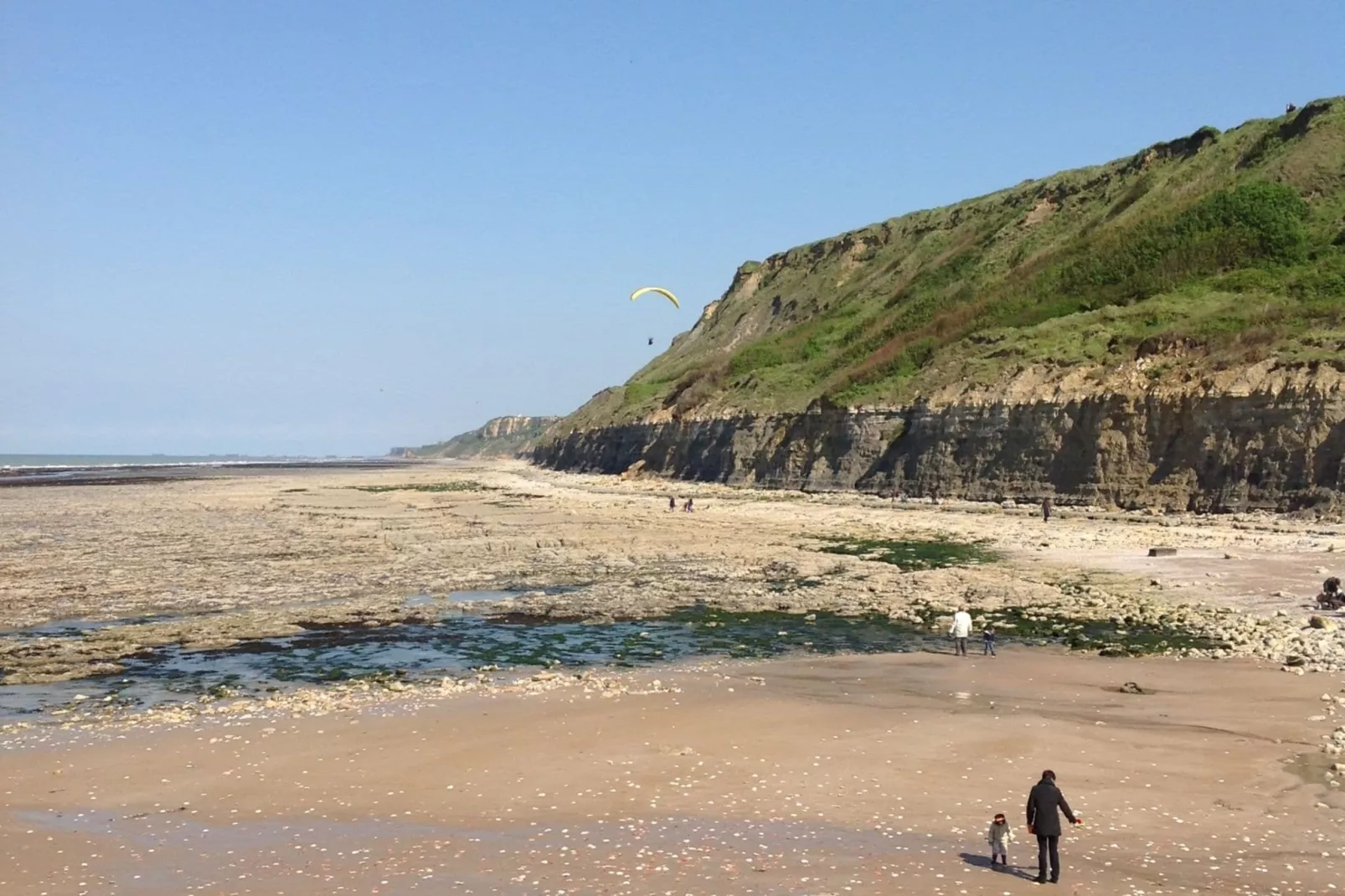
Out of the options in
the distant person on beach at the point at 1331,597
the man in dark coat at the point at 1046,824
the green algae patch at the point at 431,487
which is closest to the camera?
the man in dark coat at the point at 1046,824

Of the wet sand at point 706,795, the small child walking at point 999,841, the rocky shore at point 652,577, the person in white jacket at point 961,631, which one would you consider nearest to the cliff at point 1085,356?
the rocky shore at point 652,577

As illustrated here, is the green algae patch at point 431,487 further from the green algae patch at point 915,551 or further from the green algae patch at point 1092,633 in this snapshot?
the green algae patch at point 1092,633

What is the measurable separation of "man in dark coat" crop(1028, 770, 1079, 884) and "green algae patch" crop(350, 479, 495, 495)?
85881mm

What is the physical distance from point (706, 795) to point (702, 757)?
4.92ft

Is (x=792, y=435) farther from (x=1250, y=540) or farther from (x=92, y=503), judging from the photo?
(x=92, y=503)

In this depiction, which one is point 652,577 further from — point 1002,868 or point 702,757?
point 1002,868

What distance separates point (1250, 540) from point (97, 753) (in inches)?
1398

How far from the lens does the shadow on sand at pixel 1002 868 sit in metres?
10.5

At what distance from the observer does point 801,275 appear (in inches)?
5438

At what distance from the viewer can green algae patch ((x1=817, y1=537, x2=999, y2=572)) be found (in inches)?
1365

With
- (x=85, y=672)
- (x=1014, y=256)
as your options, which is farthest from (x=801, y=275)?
(x=85, y=672)

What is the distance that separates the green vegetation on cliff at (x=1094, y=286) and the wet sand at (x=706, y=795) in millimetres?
36049

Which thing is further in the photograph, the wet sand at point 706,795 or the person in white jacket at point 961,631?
the person in white jacket at point 961,631

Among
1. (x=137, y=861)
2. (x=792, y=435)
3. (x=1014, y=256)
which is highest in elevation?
(x=1014, y=256)
